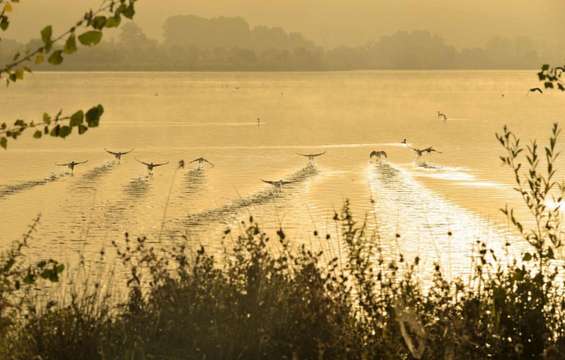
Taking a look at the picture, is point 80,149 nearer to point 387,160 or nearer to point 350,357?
point 387,160

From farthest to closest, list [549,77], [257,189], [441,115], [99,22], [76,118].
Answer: [441,115], [257,189], [549,77], [99,22], [76,118]

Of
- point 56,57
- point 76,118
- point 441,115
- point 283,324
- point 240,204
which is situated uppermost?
point 56,57

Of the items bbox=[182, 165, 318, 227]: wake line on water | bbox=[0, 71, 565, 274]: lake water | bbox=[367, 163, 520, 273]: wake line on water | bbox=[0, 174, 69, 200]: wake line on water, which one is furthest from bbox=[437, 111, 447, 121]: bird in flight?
bbox=[0, 174, 69, 200]: wake line on water

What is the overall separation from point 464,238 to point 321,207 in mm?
6699

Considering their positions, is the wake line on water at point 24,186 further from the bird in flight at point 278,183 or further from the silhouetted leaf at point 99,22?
the silhouetted leaf at point 99,22

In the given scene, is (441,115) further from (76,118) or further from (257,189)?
(76,118)

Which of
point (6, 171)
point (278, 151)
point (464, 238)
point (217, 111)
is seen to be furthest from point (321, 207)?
point (217, 111)

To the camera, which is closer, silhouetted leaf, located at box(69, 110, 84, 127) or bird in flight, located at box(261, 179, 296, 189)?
silhouetted leaf, located at box(69, 110, 84, 127)

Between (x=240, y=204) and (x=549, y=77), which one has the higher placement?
(x=549, y=77)

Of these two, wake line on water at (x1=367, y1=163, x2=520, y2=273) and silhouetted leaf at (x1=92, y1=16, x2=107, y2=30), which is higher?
silhouetted leaf at (x1=92, y1=16, x2=107, y2=30)

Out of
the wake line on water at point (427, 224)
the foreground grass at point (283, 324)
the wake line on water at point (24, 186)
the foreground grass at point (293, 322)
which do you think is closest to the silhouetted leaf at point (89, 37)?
the foreground grass at point (293, 322)

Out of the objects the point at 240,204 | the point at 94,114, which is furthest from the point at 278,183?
the point at 94,114

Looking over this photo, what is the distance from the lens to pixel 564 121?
81.3 m

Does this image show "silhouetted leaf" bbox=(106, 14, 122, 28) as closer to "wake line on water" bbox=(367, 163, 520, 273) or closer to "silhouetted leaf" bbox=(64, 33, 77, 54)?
"silhouetted leaf" bbox=(64, 33, 77, 54)
